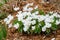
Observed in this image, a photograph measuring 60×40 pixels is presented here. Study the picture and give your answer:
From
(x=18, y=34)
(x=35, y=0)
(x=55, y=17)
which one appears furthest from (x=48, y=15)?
(x=35, y=0)

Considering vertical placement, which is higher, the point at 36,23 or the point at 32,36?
the point at 36,23

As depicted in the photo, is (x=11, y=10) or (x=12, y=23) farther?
(x=11, y=10)

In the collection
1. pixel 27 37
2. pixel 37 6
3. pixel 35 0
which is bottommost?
pixel 27 37

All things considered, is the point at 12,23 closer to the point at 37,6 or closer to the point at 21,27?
the point at 21,27

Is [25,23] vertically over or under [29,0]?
under

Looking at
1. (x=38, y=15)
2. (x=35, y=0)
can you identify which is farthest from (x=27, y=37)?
(x=35, y=0)

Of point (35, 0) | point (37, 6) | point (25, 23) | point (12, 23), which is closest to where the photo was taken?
point (25, 23)

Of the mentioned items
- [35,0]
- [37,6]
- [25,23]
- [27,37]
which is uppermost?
[35,0]

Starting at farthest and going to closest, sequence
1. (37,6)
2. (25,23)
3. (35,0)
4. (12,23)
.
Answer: (35,0) → (37,6) → (12,23) → (25,23)

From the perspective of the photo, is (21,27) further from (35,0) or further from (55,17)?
(35,0)

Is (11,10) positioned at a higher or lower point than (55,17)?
higher
